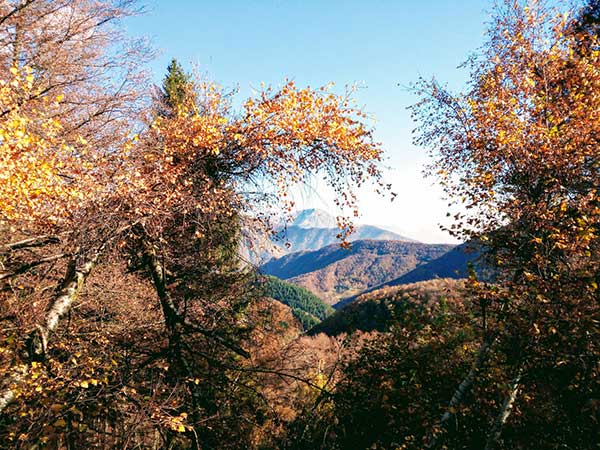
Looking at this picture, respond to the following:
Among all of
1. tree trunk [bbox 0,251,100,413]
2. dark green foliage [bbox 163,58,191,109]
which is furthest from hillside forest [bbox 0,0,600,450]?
dark green foliage [bbox 163,58,191,109]

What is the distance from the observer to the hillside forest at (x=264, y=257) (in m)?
4.79

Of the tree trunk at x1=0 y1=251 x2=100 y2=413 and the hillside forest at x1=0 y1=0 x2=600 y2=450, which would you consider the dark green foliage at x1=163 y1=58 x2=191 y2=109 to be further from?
the tree trunk at x1=0 y1=251 x2=100 y2=413

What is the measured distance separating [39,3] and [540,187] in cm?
1270

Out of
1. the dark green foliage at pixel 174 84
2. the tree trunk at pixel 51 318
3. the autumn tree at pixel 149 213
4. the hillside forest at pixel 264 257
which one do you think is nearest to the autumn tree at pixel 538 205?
the hillside forest at pixel 264 257

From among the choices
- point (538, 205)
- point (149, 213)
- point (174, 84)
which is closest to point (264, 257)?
point (149, 213)

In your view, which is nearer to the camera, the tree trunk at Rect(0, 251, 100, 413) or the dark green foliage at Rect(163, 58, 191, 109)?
the tree trunk at Rect(0, 251, 100, 413)

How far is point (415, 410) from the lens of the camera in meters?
6.94

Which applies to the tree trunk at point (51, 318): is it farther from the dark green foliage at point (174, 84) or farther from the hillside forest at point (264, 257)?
the dark green foliage at point (174, 84)

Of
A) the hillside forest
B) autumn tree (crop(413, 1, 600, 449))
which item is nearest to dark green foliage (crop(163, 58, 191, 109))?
the hillside forest

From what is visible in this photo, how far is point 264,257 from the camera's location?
6.82m

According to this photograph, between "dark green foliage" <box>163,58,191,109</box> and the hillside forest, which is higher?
"dark green foliage" <box>163,58,191,109</box>

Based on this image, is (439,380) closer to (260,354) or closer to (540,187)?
(540,187)

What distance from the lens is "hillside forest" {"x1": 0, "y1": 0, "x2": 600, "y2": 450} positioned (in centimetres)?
479

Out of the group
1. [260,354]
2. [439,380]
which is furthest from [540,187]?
[260,354]
